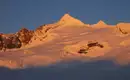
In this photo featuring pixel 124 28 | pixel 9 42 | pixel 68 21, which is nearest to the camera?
pixel 124 28

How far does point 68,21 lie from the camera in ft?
120

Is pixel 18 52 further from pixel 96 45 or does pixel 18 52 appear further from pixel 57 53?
pixel 96 45

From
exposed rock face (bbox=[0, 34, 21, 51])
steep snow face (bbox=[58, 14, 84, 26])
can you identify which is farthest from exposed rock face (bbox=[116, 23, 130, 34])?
exposed rock face (bbox=[0, 34, 21, 51])

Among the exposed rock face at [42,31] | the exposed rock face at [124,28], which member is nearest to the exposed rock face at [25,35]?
the exposed rock face at [42,31]

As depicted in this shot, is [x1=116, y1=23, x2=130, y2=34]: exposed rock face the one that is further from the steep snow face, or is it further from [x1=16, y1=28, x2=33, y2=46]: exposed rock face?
[x1=16, y1=28, x2=33, y2=46]: exposed rock face

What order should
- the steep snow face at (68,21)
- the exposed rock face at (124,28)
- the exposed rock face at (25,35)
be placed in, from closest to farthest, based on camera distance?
the exposed rock face at (124,28) → the steep snow face at (68,21) → the exposed rock face at (25,35)

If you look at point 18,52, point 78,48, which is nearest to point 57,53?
point 78,48

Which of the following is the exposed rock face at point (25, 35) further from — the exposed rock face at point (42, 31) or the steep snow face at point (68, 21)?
the steep snow face at point (68, 21)

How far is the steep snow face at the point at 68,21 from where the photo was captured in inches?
1417

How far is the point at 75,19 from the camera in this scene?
121 feet

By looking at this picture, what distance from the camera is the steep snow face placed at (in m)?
36.0

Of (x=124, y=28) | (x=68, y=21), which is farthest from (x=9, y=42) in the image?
(x=124, y=28)

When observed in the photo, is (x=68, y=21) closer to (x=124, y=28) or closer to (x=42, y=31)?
(x=42, y=31)

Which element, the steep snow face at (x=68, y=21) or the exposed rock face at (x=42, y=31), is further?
the steep snow face at (x=68, y=21)
